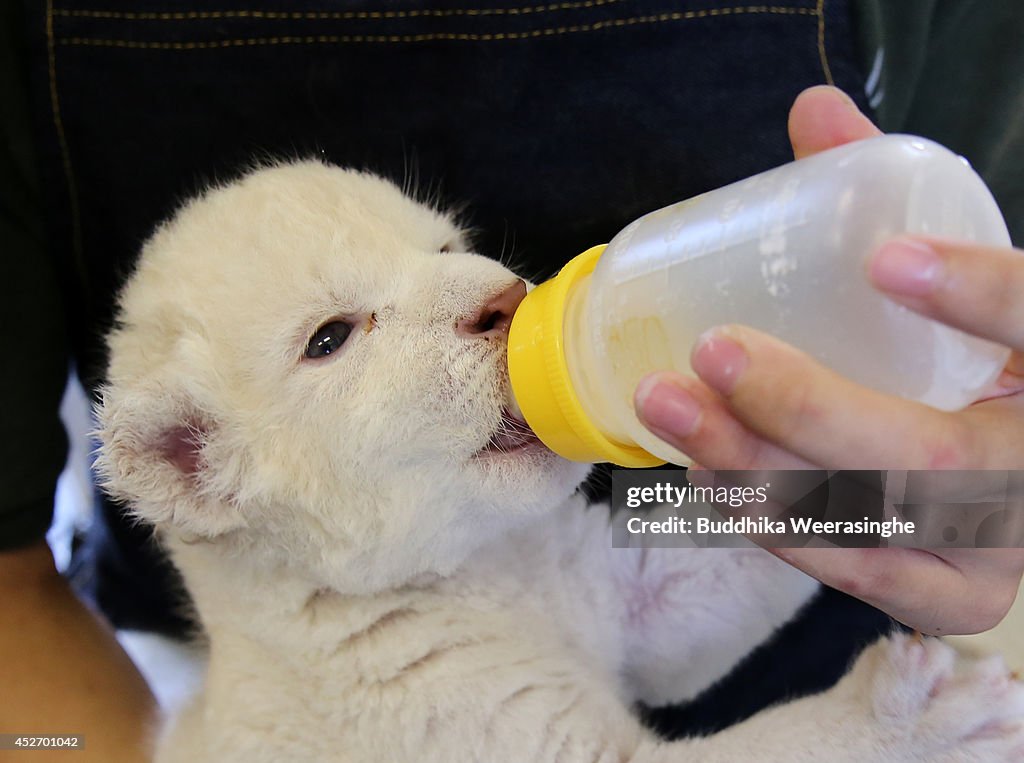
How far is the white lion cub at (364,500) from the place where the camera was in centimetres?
124

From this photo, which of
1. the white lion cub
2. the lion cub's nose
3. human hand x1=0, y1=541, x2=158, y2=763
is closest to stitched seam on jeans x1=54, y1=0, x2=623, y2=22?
the white lion cub

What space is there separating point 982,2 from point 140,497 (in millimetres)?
1990

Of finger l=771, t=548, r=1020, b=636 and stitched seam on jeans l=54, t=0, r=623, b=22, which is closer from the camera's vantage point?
finger l=771, t=548, r=1020, b=636

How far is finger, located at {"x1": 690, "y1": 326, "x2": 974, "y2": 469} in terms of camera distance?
81 cm

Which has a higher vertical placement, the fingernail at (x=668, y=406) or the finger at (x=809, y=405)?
the finger at (x=809, y=405)

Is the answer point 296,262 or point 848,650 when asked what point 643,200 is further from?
point 848,650

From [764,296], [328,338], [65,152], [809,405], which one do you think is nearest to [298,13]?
[65,152]

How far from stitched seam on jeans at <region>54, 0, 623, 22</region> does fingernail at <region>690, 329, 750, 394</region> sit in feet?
3.63

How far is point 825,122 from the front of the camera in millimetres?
1197

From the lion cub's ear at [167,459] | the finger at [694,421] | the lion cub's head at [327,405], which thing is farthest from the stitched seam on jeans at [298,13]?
the finger at [694,421]

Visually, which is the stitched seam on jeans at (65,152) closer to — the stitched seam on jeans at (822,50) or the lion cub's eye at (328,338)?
the lion cub's eye at (328,338)

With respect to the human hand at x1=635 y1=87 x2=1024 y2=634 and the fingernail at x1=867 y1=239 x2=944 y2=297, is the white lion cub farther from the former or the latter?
the fingernail at x1=867 y1=239 x2=944 y2=297

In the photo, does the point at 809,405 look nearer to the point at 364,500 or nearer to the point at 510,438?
the point at 510,438

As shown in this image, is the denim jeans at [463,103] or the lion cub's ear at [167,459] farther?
the denim jeans at [463,103]
